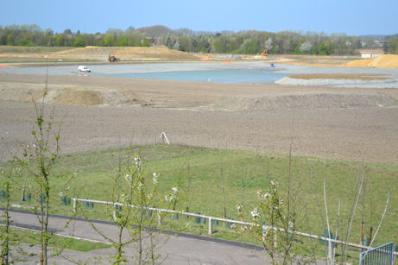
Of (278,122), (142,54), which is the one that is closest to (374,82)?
(278,122)

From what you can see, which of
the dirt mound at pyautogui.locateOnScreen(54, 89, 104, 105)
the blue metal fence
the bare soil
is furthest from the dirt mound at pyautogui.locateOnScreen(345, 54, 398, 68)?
the blue metal fence

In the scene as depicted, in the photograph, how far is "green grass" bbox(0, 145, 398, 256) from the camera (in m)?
21.3

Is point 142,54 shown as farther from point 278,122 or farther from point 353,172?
point 353,172

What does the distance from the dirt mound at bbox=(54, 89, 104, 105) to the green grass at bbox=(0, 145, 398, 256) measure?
26.2 metres

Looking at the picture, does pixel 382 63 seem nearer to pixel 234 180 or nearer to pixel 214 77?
pixel 214 77

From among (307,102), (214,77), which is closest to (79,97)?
(307,102)

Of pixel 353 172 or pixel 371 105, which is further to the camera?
pixel 371 105

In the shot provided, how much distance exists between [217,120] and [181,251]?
3208cm

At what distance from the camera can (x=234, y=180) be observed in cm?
2731

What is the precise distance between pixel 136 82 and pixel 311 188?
62142mm

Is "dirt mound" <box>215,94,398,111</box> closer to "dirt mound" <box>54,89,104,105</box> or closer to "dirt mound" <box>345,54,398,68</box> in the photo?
"dirt mound" <box>54,89,104,105</box>

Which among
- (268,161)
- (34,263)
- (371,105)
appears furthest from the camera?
(371,105)

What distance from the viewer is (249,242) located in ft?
59.2

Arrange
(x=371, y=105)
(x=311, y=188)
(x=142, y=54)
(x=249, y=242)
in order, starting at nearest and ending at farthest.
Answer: (x=249, y=242) → (x=311, y=188) → (x=371, y=105) → (x=142, y=54)
